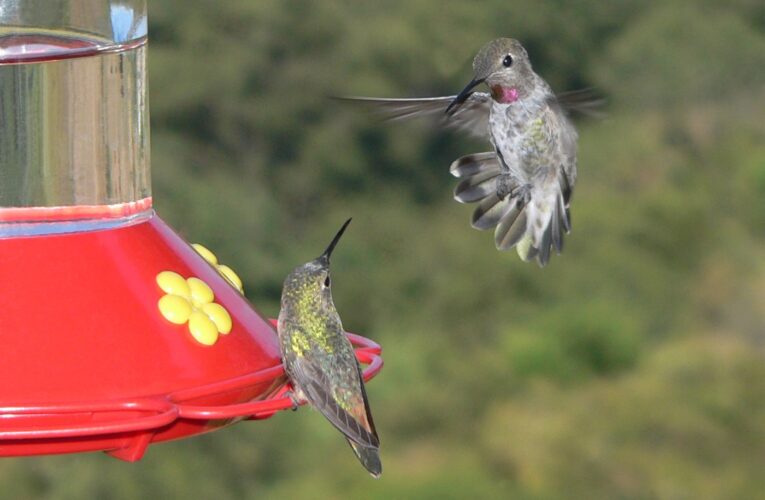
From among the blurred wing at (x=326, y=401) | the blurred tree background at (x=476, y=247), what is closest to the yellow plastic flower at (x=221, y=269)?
the blurred wing at (x=326, y=401)

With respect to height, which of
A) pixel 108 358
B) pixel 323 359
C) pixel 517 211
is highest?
pixel 108 358

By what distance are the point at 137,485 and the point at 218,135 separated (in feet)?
14.8

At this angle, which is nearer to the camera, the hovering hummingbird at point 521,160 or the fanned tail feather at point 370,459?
the fanned tail feather at point 370,459

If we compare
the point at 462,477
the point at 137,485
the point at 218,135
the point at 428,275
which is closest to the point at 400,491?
the point at 462,477

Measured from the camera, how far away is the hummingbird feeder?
2.40m

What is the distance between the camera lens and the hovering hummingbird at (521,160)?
397 centimetres

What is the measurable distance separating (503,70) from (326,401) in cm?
114

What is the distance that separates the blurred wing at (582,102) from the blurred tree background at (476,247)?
19.6ft

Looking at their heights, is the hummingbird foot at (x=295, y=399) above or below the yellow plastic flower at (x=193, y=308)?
below

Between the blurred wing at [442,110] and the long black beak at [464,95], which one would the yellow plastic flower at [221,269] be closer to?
the blurred wing at [442,110]

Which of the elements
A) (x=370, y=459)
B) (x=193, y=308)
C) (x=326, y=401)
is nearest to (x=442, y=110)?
(x=326, y=401)

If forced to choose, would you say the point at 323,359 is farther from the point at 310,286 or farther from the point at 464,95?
the point at 464,95

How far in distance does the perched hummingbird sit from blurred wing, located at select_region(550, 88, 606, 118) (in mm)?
1039

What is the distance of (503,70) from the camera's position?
12.4 feet
